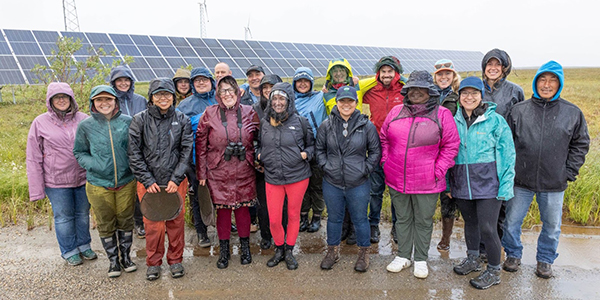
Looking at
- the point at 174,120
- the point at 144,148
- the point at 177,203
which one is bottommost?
the point at 177,203

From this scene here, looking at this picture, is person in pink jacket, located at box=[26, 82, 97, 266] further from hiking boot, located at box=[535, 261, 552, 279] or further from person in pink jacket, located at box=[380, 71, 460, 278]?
hiking boot, located at box=[535, 261, 552, 279]

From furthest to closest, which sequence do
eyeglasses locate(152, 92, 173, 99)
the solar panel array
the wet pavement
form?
the solar panel array, eyeglasses locate(152, 92, 173, 99), the wet pavement

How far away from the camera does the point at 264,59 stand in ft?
62.5

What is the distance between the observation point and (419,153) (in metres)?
3.59

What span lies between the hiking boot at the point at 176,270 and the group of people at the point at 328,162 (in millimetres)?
11

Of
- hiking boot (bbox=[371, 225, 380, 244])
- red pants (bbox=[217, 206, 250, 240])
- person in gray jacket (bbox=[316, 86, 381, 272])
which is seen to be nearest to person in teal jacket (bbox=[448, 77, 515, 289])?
person in gray jacket (bbox=[316, 86, 381, 272])

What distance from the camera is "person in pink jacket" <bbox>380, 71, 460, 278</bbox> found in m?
3.57

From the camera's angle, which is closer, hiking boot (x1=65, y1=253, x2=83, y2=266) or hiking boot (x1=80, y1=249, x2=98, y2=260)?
hiking boot (x1=65, y1=253, x2=83, y2=266)

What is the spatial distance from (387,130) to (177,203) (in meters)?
2.34

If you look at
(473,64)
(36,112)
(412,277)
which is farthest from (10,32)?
(473,64)

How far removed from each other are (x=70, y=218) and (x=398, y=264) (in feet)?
12.1

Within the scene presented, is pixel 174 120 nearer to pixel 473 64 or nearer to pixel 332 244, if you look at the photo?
pixel 332 244

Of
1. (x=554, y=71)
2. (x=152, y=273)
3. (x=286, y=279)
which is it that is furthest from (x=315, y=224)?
(x=554, y=71)

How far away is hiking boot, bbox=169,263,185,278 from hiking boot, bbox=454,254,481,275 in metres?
2.90
